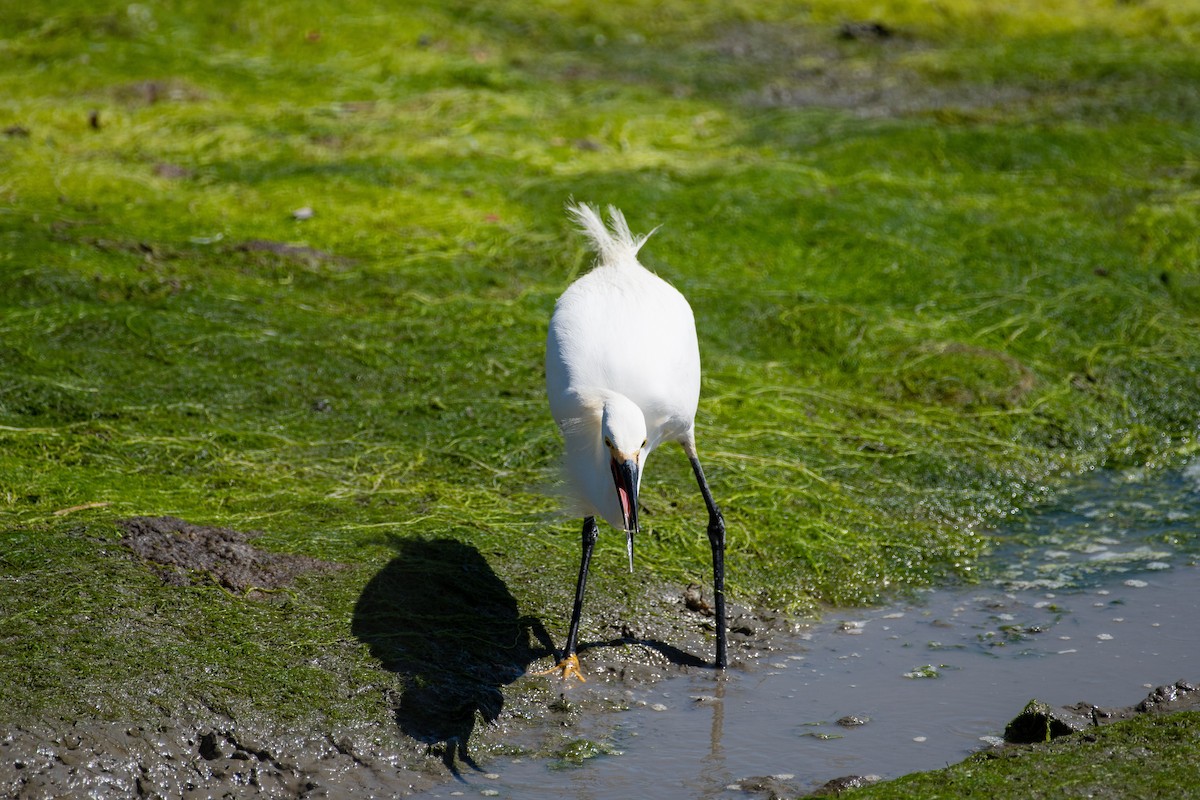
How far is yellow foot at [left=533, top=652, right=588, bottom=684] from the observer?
197 inches

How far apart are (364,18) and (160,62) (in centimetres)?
236

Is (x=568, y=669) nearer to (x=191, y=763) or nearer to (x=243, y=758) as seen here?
(x=243, y=758)

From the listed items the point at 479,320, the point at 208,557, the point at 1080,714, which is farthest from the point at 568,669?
the point at 479,320

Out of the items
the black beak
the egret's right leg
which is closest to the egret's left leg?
the egret's right leg

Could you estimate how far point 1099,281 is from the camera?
343 inches

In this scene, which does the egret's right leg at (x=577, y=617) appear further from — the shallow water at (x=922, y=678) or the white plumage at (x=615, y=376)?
the white plumage at (x=615, y=376)

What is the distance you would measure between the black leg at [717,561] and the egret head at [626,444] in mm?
878

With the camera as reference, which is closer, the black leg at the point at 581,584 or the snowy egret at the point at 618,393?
the snowy egret at the point at 618,393

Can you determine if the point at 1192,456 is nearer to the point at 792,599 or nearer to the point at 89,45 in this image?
the point at 792,599

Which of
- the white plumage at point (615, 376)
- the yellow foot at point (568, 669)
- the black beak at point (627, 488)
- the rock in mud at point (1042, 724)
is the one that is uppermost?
the white plumage at point (615, 376)

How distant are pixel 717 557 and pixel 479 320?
3077 millimetres

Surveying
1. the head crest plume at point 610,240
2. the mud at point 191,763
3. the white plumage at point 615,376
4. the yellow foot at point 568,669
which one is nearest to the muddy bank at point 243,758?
the mud at point 191,763

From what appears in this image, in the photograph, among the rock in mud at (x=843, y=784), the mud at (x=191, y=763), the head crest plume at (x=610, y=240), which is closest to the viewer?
the mud at (x=191, y=763)

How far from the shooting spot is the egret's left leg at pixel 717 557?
5.19 metres
